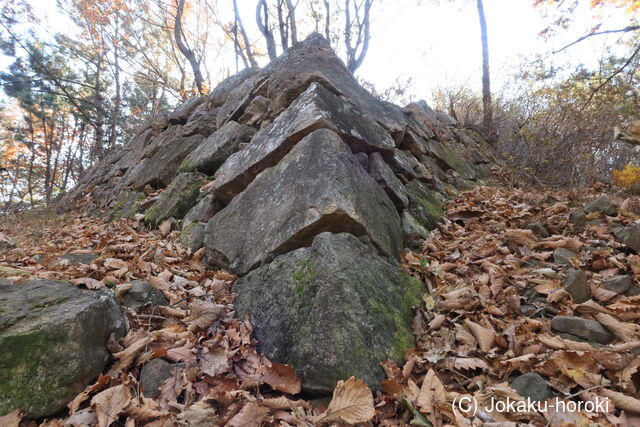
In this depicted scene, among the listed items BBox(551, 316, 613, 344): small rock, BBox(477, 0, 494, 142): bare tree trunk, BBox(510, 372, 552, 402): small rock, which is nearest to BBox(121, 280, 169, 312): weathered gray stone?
BBox(510, 372, 552, 402): small rock

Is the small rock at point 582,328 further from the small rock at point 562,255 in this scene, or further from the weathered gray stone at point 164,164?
the weathered gray stone at point 164,164

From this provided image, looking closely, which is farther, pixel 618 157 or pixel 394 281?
pixel 618 157

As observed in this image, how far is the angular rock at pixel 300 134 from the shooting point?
3.69m

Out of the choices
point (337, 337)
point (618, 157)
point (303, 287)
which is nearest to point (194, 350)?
point (303, 287)

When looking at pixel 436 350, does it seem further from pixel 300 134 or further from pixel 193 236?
pixel 193 236

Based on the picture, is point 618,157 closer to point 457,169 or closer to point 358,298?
point 457,169

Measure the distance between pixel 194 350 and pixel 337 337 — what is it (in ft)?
3.05

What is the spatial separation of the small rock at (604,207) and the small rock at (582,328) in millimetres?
2207

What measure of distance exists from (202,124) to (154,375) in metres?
5.97

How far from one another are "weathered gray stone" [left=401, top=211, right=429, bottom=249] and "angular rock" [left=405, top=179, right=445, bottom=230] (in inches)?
11.8

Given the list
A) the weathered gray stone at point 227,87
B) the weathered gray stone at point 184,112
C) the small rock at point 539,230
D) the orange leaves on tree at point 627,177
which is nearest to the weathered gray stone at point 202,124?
the weathered gray stone at point 227,87

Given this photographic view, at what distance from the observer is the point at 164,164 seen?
19.9 ft

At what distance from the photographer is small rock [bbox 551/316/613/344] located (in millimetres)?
1814

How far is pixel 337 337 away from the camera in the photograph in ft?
6.06
